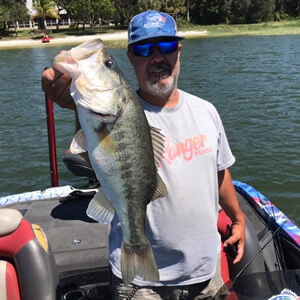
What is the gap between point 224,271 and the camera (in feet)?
11.3

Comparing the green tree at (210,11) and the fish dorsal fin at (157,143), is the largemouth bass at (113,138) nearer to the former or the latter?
the fish dorsal fin at (157,143)

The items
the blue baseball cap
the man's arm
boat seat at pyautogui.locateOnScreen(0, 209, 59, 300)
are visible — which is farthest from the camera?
boat seat at pyautogui.locateOnScreen(0, 209, 59, 300)

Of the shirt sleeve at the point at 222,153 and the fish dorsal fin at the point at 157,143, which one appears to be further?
the shirt sleeve at the point at 222,153

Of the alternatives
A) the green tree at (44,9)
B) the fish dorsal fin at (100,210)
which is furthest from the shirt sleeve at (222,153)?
the green tree at (44,9)

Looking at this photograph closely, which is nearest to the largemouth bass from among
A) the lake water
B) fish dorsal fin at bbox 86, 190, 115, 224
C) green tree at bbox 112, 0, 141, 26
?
fish dorsal fin at bbox 86, 190, 115, 224

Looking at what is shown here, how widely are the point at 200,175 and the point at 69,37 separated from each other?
5423 centimetres

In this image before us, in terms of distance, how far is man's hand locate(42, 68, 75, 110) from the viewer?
1921 millimetres

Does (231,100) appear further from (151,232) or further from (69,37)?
(69,37)

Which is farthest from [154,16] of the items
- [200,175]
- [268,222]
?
[268,222]

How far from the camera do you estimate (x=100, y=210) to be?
2.04 meters

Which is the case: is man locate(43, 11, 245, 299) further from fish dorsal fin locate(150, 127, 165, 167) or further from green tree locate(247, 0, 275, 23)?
green tree locate(247, 0, 275, 23)

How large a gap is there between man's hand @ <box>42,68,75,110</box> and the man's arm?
1.10 metres

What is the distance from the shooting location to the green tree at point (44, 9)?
66125mm

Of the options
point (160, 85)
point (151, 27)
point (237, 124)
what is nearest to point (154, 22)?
point (151, 27)
